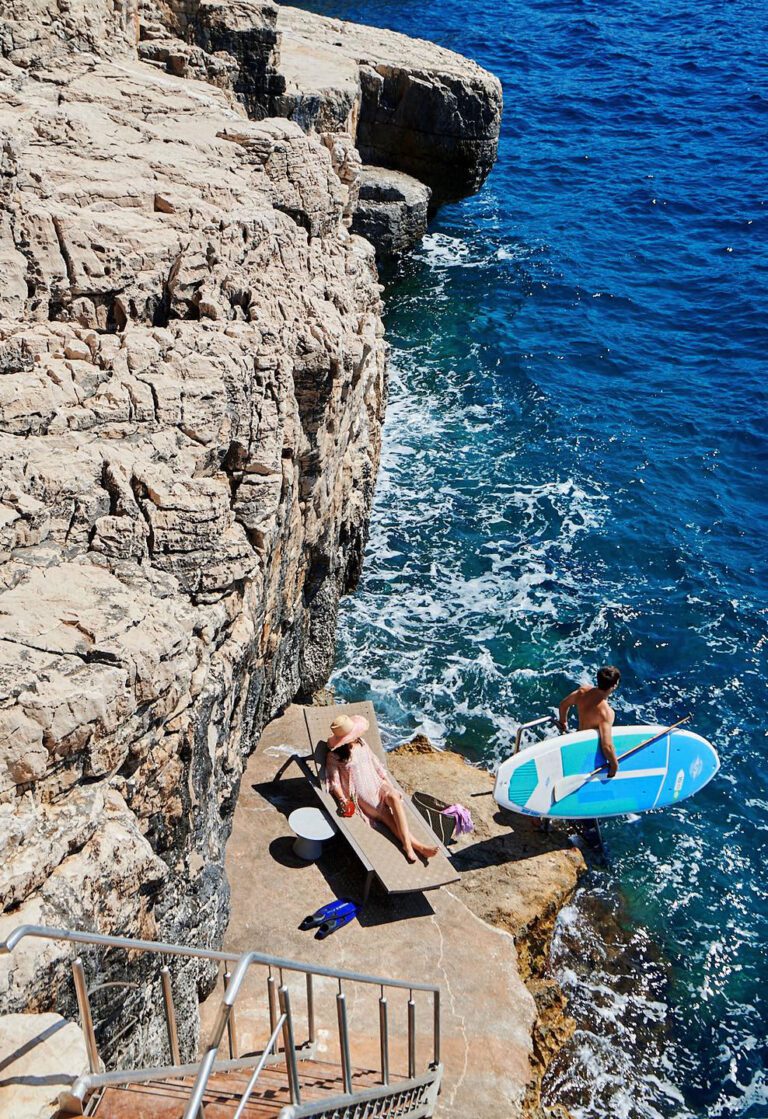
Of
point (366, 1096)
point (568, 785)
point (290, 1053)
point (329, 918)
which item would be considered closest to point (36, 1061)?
point (290, 1053)

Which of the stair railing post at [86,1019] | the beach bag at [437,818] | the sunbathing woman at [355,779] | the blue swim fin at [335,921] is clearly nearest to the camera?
the stair railing post at [86,1019]

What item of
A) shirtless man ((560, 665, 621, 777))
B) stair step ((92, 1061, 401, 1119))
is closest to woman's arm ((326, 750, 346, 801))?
stair step ((92, 1061, 401, 1119))

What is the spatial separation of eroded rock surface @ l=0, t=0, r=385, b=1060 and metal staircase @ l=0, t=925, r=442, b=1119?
76 cm

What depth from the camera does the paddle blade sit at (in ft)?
40.5

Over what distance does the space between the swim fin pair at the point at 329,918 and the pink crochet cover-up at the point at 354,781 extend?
96 cm

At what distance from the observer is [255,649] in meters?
10.4

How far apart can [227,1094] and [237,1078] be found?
0.43m

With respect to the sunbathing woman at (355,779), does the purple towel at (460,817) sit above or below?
below

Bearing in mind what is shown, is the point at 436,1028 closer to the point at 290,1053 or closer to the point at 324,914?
the point at 324,914

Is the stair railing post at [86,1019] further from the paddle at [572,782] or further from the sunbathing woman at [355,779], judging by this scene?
the paddle at [572,782]

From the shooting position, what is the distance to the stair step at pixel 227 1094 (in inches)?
205

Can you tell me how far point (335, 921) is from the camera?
9820 mm

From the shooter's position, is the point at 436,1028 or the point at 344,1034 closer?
the point at 344,1034

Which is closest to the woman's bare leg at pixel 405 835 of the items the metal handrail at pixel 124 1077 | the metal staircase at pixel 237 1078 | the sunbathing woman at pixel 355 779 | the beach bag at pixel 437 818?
the sunbathing woman at pixel 355 779
